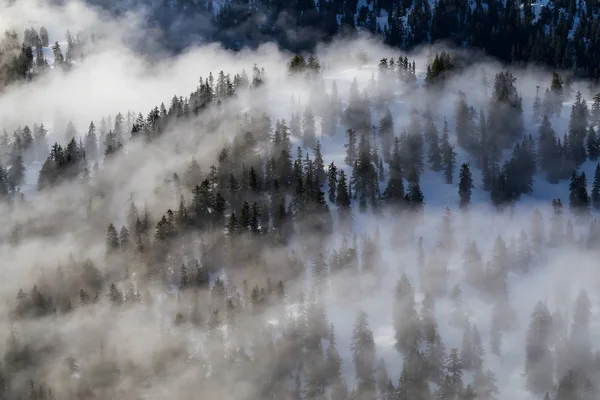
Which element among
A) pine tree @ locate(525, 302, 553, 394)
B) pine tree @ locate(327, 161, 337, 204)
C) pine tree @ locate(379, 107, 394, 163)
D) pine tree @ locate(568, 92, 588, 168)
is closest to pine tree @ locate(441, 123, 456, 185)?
pine tree @ locate(379, 107, 394, 163)

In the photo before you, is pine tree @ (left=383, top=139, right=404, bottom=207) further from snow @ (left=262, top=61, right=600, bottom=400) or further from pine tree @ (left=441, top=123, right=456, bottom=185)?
pine tree @ (left=441, top=123, right=456, bottom=185)

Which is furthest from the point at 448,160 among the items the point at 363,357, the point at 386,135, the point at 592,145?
the point at 363,357

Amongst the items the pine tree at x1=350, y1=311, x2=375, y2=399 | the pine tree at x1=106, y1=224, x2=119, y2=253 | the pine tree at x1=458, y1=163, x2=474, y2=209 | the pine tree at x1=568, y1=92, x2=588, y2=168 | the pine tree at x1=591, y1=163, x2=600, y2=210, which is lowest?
the pine tree at x1=350, y1=311, x2=375, y2=399

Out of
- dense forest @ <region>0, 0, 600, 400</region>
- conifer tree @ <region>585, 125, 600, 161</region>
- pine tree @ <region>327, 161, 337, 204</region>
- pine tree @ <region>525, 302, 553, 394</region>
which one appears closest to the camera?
pine tree @ <region>525, 302, 553, 394</region>

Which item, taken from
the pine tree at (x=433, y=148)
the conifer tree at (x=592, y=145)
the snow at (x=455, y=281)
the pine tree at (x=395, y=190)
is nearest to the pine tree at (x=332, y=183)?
the snow at (x=455, y=281)

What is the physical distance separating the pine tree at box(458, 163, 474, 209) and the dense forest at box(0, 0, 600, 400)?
1.58 feet

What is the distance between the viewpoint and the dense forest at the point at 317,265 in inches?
5079

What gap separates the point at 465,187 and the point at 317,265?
42.9m

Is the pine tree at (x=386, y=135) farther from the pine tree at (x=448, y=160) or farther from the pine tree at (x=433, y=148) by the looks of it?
the pine tree at (x=448, y=160)

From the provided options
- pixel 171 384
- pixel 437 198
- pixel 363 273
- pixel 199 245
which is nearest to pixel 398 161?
pixel 437 198

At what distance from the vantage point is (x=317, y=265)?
145 m

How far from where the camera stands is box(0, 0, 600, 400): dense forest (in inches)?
5079

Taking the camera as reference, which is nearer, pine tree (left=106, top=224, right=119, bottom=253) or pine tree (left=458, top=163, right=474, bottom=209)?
pine tree (left=106, top=224, right=119, bottom=253)

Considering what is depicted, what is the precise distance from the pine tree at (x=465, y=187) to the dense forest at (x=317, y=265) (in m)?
0.48
